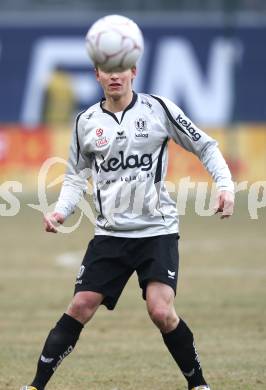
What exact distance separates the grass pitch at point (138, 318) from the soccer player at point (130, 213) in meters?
0.86

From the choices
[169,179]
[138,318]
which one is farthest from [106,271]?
[169,179]

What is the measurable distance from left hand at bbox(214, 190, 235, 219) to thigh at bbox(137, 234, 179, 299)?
18.1 inches

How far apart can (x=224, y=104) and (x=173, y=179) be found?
7316 mm

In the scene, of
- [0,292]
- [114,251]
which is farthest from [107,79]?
[0,292]

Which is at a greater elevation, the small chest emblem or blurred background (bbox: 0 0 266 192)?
the small chest emblem

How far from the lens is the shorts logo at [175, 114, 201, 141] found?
294 inches

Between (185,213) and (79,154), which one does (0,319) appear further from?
(185,213)

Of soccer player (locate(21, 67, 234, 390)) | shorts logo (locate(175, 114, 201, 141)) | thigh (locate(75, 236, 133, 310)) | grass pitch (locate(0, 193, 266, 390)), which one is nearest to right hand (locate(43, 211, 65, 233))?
soccer player (locate(21, 67, 234, 390))

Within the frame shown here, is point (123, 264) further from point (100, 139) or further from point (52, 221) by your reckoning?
point (100, 139)

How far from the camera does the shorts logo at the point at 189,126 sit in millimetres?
7475

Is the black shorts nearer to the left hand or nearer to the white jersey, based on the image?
the white jersey

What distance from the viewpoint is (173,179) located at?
27.6 meters

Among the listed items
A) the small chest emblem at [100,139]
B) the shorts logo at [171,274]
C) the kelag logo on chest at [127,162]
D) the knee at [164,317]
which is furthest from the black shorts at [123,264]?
the small chest emblem at [100,139]

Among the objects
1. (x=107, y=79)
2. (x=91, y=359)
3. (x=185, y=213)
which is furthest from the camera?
(x=185, y=213)
